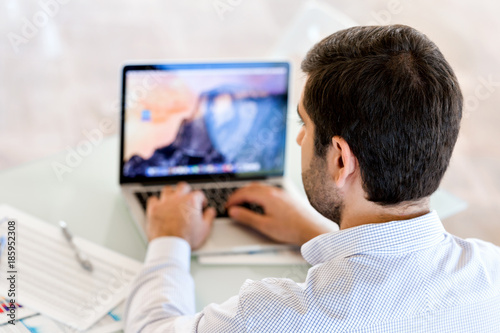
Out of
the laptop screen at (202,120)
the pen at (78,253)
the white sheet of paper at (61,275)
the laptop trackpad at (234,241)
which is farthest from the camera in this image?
the laptop screen at (202,120)

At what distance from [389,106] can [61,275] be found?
0.74m

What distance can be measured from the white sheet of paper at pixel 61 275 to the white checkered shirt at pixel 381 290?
0.26 m

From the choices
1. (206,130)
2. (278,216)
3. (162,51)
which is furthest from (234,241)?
(162,51)

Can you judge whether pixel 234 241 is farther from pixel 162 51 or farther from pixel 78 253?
pixel 162 51

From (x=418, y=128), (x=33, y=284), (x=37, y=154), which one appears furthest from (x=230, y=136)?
(x=37, y=154)

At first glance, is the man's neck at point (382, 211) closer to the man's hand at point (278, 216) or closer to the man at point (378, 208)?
the man at point (378, 208)

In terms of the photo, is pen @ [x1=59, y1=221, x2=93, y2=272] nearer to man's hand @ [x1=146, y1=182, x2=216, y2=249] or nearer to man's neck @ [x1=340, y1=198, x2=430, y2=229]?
man's hand @ [x1=146, y1=182, x2=216, y2=249]

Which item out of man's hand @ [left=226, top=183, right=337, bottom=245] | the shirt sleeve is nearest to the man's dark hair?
the shirt sleeve

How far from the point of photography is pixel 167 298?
1.09m

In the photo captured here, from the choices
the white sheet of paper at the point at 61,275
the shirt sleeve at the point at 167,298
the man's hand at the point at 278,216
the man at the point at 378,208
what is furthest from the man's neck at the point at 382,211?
the white sheet of paper at the point at 61,275

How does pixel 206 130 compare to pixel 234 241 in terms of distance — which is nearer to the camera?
pixel 234 241

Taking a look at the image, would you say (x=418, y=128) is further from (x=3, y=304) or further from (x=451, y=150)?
(x=3, y=304)

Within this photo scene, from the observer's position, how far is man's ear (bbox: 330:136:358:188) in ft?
2.91

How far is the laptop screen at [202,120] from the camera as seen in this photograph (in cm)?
143
